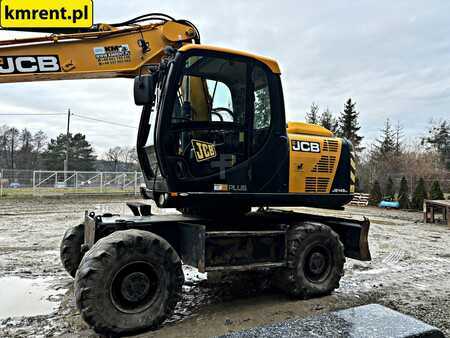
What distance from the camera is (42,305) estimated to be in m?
4.75

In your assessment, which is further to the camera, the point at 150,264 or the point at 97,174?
the point at 97,174

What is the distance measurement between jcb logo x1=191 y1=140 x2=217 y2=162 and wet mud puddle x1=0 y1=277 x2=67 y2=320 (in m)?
2.39

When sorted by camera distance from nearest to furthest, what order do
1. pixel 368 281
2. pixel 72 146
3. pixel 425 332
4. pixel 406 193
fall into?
pixel 425 332 < pixel 368 281 < pixel 406 193 < pixel 72 146

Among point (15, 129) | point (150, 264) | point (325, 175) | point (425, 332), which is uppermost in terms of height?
point (15, 129)

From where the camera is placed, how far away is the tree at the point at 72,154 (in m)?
42.8

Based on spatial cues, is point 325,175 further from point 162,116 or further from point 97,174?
point 97,174

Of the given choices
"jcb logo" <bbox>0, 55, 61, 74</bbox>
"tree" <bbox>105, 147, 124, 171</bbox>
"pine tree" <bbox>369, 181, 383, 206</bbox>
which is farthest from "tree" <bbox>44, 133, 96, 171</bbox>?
"jcb logo" <bbox>0, 55, 61, 74</bbox>

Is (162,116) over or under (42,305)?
over

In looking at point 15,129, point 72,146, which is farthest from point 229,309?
point 15,129

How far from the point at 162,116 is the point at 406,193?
19320 mm

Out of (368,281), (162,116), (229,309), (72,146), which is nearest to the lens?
(162,116)

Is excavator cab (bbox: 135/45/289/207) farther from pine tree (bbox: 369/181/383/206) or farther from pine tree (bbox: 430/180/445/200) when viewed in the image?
pine tree (bbox: 369/181/383/206)

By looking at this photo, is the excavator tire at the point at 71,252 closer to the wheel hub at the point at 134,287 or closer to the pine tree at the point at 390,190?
the wheel hub at the point at 134,287

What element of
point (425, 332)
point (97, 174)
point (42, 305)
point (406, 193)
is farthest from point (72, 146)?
point (425, 332)
